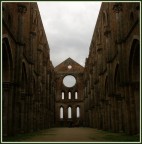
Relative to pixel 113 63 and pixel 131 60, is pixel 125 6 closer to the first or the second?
pixel 131 60

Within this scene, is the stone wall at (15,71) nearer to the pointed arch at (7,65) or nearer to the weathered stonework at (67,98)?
the pointed arch at (7,65)

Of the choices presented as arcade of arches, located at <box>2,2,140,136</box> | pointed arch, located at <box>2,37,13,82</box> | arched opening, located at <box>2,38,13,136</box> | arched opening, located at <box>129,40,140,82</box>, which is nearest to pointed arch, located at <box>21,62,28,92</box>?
arcade of arches, located at <box>2,2,140,136</box>

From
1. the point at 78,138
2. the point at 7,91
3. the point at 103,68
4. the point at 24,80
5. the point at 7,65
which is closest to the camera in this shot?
the point at 78,138

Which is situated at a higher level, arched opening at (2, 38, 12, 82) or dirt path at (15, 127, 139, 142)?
arched opening at (2, 38, 12, 82)

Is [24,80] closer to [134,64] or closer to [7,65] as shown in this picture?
[7,65]

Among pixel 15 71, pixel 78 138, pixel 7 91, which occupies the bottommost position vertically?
pixel 78 138

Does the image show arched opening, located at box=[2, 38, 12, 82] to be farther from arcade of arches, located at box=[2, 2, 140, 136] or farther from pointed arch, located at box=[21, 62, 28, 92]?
pointed arch, located at box=[21, 62, 28, 92]

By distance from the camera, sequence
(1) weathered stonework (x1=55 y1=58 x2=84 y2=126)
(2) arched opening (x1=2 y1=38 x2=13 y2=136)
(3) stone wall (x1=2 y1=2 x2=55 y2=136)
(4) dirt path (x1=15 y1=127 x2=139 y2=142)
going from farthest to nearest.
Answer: (1) weathered stonework (x1=55 y1=58 x2=84 y2=126) → (3) stone wall (x1=2 y1=2 x2=55 y2=136) → (2) arched opening (x1=2 y1=38 x2=13 y2=136) → (4) dirt path (x1=15 y1=127 x2=139 y2=142)

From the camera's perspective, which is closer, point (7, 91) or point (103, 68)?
point (7, 91)

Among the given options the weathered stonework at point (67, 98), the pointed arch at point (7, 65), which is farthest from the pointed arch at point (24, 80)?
the weathered stonework at point (67, 98)

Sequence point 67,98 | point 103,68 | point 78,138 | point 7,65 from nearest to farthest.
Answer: point 78,138 → point 7,65 → point 103,68 → point 67,98

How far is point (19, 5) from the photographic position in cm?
2344

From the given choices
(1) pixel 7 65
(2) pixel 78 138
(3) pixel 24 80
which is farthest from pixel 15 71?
(2) pixel 78 138

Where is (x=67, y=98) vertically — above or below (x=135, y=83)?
below
